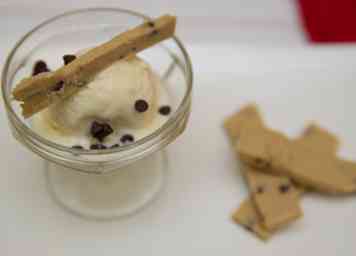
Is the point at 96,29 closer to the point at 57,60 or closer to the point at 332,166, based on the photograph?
the point at 57,60

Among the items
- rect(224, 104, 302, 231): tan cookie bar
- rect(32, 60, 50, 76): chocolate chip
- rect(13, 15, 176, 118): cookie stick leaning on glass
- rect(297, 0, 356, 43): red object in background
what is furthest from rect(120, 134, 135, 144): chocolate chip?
rect(297, 0, 356, 43): red object in background

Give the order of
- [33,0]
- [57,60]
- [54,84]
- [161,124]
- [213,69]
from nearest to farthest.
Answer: [54,84] < [161,124] < [57,60] < [213,69] < [33,0]

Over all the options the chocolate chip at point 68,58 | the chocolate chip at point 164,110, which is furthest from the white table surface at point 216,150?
the chocolate chip at point 68,58

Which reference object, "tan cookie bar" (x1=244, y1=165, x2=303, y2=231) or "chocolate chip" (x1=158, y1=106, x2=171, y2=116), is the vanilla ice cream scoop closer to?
"chocolate chip" (x1=158, y1=106, x2=171, y2=116)

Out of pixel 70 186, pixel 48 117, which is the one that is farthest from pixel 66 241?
pixel 48 117

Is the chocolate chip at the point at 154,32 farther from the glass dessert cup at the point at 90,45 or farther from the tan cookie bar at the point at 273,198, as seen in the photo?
the tan cookie bar at the point at 273,198

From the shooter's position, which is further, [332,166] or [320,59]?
[320,59]
